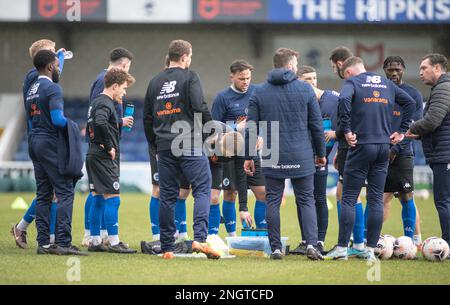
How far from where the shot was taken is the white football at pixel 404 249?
9.38 meters

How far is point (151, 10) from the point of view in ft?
75.7

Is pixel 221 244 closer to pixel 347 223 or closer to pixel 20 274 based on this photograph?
pixel 347 223

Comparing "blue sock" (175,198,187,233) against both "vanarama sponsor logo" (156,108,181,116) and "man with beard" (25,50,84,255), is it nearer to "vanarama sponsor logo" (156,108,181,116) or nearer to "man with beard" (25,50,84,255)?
"man with beard" (25,50,84,255)

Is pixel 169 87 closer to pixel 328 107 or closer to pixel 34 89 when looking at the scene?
pixel 34 89

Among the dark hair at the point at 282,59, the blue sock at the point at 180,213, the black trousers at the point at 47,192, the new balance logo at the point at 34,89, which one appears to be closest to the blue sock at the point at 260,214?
the blue sock at the point at 180,213

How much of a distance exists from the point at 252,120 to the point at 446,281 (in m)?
2.70

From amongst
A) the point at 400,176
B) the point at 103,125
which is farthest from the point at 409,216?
the point at 103,125

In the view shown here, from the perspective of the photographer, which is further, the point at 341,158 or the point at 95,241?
the point at 341,158

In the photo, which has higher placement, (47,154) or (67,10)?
(67,10)

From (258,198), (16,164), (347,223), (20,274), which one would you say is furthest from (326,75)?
(20,274)

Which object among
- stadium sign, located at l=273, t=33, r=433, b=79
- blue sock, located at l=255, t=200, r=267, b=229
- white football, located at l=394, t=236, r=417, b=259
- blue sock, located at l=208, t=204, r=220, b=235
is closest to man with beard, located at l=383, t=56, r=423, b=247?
white football, located at l=394, t=236, r=417, b=259

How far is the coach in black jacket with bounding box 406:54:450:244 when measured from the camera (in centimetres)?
941

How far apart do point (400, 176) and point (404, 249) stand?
1.23m

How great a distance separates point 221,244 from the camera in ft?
30.1
